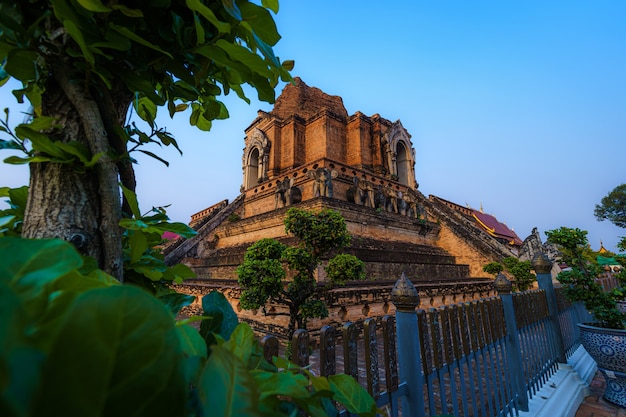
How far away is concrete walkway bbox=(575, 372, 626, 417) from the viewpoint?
3.76 metres

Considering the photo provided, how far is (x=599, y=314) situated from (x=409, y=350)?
3881 mm

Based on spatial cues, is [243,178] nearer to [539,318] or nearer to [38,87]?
[539,318]

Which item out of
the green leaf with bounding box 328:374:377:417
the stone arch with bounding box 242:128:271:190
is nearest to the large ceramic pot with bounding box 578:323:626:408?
the green leaf with bounding box 328:374:377:417

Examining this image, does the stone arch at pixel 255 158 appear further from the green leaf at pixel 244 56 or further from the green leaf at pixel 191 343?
the green leaf at pixel 191 343

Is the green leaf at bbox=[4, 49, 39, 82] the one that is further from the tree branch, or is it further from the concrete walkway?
the concrete walkway

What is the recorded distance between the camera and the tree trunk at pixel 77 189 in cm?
90

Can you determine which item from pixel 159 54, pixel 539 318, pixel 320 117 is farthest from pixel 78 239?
pixel 320 117

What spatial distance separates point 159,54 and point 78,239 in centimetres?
62

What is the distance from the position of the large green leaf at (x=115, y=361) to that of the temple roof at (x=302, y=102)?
1840 centimetres

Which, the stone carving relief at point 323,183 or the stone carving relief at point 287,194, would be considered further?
the stone carving relief at point 287,194

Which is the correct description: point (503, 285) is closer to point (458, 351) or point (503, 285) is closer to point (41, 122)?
point (458, 351)

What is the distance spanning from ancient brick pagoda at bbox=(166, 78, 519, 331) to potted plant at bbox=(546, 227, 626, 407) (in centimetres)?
342

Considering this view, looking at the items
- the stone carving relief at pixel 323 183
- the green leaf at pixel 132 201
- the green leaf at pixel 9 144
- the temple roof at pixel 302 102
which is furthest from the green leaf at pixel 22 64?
the temple roof at pixel 302 102

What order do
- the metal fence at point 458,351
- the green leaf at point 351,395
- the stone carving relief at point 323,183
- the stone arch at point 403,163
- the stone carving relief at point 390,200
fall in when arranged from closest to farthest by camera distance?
the green leaf at point 351,395 < the metal fence at point 458,351 < the stone carving relief at point 323,183 < the stone carving relief at point 390,200 < the stone arch at point 403,163
